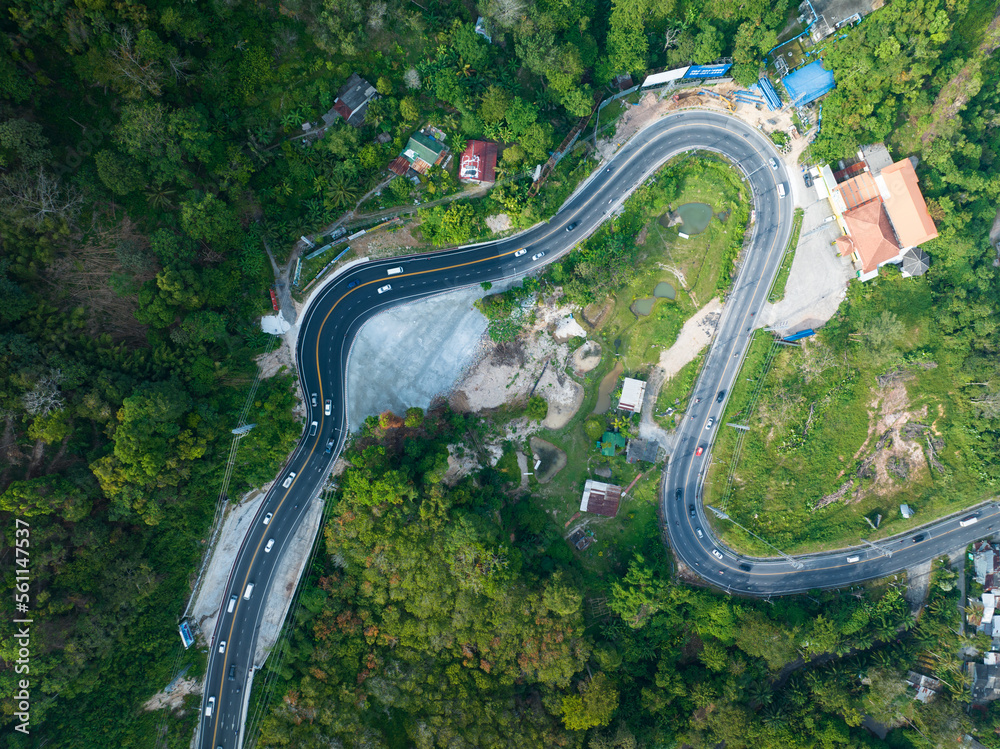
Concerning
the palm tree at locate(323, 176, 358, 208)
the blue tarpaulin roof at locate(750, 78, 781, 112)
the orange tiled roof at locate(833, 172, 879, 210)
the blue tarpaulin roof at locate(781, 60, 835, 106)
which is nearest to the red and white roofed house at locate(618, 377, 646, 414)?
the orange tiled roof at locate(833, 172, 879, 210)

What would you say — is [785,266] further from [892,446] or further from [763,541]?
[763,541]

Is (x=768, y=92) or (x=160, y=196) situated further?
(x=768, y=92)

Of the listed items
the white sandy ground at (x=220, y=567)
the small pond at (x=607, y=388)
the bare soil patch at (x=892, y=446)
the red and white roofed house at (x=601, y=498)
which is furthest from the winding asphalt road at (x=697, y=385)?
the small pond at (x=607, y=388)

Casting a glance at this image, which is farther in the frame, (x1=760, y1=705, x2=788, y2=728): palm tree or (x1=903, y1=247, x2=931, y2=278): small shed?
(x1=903, y1=247, x2=931, y2=278): small shed

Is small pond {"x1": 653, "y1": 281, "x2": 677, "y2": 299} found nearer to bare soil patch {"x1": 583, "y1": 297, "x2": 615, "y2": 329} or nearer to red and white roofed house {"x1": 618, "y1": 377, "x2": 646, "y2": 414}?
bare soil patch {"x1": 583, "y1": 297, "x2": 615, "y2": 329}

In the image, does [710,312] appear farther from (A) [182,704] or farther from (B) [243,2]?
(A) [182,704]

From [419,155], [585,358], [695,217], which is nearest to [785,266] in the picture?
[695,217]

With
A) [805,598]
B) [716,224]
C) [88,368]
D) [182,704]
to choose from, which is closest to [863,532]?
[805,598]
